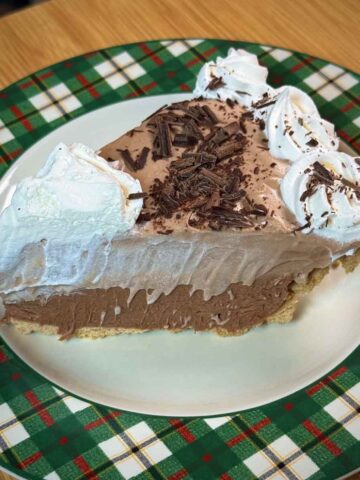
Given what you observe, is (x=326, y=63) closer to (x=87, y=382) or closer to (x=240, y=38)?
(x=240, y=38)

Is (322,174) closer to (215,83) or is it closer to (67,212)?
(215,83)

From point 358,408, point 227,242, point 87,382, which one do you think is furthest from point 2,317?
point 358,408

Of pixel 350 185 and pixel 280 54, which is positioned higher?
pixel 280 54

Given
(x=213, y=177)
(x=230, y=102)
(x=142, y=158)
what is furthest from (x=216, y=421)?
(x=230, y=102)

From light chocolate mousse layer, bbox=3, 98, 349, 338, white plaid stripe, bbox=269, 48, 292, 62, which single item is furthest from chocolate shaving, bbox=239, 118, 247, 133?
white plaid stripe, bbox=269, 48, 292, 62

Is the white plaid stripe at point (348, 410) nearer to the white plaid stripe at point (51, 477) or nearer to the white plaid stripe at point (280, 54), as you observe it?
the white plaid stripe at point (51, 477)

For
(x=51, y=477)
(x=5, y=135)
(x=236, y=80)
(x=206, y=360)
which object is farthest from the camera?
(x=5, y=135)

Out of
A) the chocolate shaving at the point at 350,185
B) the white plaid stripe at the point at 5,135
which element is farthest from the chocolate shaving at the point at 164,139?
the white plaid stripe at the point at 5,135
